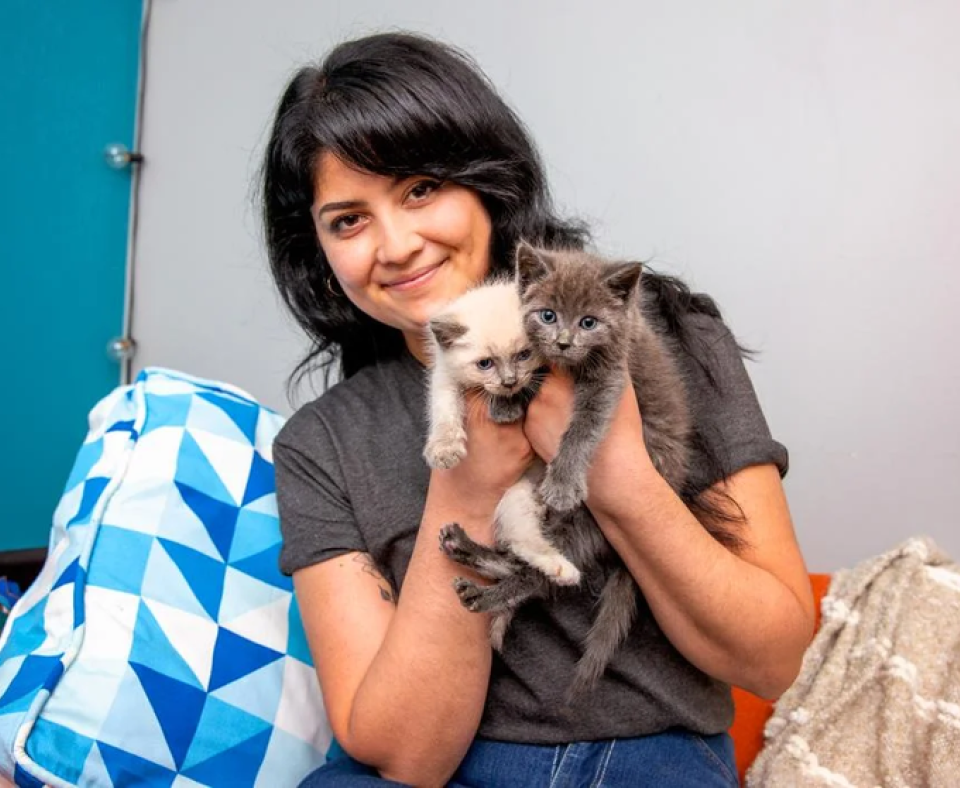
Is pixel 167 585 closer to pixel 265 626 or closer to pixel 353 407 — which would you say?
pixel 265 626

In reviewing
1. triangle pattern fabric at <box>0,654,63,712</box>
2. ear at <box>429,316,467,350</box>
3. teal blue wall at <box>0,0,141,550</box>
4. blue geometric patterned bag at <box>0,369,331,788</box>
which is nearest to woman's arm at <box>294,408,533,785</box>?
ear at <box>429,316,467,350</box>

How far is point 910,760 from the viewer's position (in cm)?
161

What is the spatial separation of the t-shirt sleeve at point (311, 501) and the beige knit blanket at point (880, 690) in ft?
3.30

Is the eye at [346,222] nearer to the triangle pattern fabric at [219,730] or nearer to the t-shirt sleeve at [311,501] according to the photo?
the t-shirt sleeve at [311,501]

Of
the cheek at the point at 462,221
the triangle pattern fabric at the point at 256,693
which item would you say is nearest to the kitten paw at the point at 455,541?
the cheek at the point at 462,221

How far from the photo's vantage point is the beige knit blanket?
161 cm

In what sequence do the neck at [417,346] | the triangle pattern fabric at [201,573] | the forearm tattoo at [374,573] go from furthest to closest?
the triangle pattern fabric at [201,573]
the neck at [417,346]
the forearm tattoo at [374,573]

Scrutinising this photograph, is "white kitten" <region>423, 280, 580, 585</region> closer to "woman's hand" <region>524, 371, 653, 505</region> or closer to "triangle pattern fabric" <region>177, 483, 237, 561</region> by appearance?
"woman's hand" <region>524, 371, 653, 505</region>

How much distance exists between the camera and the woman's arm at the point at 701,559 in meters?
1.18

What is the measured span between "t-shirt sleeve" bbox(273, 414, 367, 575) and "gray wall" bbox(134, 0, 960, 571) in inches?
49.7

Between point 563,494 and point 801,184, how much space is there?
1.50 m

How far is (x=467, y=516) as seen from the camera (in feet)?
4.25

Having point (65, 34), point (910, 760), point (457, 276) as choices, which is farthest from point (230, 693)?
point (65, 34)

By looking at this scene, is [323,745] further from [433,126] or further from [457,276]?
[433,126]
